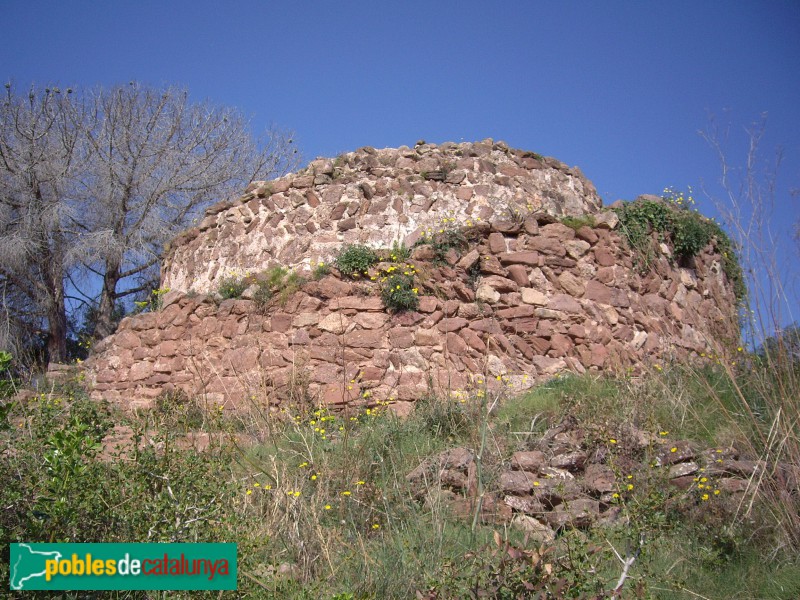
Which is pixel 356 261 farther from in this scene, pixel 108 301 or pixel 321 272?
pixel 108 301

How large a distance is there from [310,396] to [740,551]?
409cm

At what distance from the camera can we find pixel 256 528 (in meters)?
3.99

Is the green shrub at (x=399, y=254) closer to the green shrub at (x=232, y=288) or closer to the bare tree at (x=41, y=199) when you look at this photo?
the green shrub at (x=232, y=288)

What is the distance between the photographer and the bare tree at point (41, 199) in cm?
1428

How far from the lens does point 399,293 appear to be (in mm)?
7129

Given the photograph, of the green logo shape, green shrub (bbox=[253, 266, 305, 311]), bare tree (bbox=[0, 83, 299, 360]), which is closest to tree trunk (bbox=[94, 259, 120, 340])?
bare tree (bbox=[0, 83, 299, 360])

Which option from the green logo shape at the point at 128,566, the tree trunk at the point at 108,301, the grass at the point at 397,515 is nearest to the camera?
the green logo shape at the point at 128,566

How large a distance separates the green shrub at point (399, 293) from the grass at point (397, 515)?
187cm

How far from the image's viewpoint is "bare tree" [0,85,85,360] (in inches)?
562

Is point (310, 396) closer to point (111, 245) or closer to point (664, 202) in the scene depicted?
point (664, 202)

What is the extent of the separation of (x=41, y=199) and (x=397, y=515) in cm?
1337

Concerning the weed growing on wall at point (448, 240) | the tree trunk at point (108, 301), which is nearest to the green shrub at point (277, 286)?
the weed growing on wall at point (448, 240)

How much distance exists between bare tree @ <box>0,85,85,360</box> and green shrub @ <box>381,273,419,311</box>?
9.27 metres

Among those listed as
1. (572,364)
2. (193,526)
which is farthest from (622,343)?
(193,526)
